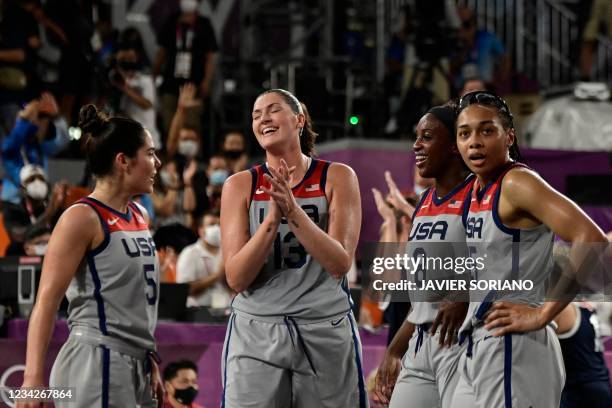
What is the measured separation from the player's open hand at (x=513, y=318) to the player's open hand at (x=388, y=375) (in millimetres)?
880

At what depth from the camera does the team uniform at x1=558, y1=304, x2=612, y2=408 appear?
5.94 metres

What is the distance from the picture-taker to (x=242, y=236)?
4.35 m

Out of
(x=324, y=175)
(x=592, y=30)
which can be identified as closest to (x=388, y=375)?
(x=324, y=175)

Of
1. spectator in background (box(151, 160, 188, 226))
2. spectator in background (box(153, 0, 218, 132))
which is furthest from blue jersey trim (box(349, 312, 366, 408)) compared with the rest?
spectator in background (box(153, 0, 218, 132))

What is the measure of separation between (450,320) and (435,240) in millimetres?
331

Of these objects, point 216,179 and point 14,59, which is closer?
point 216,179

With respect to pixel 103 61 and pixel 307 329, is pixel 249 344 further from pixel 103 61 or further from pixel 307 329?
pixel 103 61

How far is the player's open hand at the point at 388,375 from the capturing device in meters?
4.75

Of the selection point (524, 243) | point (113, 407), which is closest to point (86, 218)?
point (113, 407)

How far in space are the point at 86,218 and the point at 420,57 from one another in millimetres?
8315

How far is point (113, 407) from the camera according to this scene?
4.21 meters

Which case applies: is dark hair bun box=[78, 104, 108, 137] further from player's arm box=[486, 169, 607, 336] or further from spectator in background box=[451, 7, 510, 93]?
spectator in background box=[451, 7, 510, 93]

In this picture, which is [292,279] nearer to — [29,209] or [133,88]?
[29,209]

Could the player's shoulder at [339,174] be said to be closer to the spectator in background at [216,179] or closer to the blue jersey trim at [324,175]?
the blue jersey trim at [324,175]
